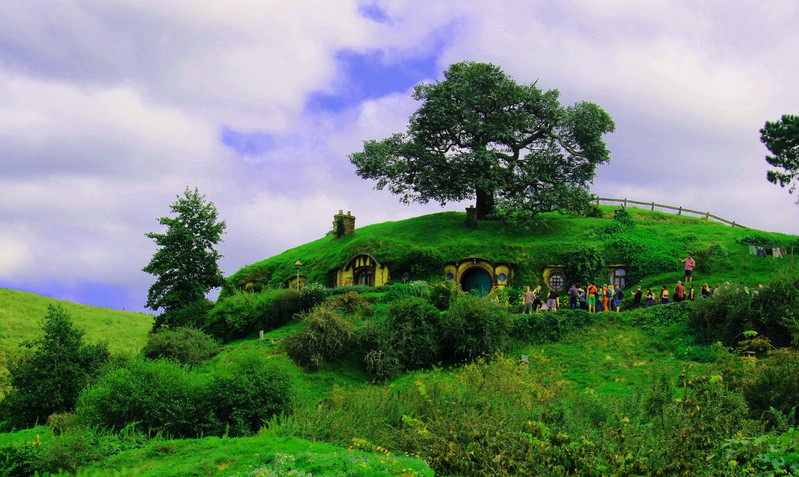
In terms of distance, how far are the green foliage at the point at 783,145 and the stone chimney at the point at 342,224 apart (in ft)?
88.8

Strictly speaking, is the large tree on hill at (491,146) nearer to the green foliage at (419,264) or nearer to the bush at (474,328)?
the green foliage at (419,264)

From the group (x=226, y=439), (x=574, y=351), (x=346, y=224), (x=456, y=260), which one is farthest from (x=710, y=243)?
(x=226, y=439)

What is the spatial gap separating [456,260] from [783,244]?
18698mm

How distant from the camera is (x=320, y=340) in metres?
28.5

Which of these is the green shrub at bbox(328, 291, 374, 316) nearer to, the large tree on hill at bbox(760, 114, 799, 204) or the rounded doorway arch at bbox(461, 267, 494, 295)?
the rounded doorway arch at bbox(461, 267, 494, 295)

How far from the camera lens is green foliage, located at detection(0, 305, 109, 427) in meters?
25.6

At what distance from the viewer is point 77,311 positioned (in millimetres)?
48688

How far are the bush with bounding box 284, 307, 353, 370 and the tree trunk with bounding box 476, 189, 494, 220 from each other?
20.8 meters

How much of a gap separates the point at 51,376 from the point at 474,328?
639 inches

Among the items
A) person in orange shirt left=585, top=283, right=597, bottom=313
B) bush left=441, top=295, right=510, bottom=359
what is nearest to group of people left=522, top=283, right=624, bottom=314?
person in orange shirt left=585, top=283, right=597, bottom=313

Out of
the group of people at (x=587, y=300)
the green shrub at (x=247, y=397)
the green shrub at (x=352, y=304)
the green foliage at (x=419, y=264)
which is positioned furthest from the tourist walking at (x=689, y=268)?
the green shrub at (x=247, y=397)

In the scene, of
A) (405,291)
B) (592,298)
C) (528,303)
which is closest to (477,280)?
(405,291)

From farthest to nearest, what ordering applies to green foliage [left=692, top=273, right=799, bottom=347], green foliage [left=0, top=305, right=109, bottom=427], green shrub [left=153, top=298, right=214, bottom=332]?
green shrub [left=153, top=298, right=214, bottom=332] → green foliage [left=0, top=305, right=109, bottom=427] → green foliage [left=692, top=273, right=799, bottom=347]

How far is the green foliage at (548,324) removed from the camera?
29.4m
